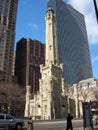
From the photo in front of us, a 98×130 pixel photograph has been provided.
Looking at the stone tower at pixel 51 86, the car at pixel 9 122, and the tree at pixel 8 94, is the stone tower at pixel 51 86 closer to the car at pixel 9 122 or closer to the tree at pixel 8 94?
the tree at pixel 8 94

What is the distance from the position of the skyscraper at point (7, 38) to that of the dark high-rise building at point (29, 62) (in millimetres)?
15646

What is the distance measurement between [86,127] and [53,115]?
189ft

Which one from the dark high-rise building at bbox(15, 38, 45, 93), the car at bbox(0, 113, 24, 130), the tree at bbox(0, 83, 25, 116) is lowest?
the car at bbox(0, 113, 24, 130)

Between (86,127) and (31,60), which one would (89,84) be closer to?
(31,60)

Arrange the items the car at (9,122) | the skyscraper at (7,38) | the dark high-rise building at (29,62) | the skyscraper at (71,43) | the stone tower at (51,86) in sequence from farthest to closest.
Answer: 1. the dark high-rise building at (29,62)
2. the skyscraper at (71,43)
3. the skyscraper at (7,38)
4. the stone tower at (51,86)
5. the car at (9,122)

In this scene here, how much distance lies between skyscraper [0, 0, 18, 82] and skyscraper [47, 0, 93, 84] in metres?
31.2

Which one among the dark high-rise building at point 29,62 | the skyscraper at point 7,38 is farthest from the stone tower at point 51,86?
the dark high-rise building at point 29,62

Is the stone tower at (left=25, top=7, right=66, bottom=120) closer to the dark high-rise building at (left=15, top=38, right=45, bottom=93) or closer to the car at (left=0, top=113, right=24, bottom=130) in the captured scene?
the dark high-rise building at (left=15, top=38, right=45, bottom=93)

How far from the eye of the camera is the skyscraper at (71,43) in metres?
138

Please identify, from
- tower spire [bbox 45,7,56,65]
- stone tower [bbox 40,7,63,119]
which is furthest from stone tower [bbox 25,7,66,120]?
tower spire [bbox 45,7,56,65]

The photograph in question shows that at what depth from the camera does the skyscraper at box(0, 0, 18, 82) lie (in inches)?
4875

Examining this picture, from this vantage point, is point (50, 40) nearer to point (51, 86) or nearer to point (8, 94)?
point (51, 86)

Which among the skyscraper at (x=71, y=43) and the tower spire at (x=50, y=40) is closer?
the tower spire at (x=50, y=40)

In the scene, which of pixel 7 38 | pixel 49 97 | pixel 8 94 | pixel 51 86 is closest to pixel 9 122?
pixel 8 94
